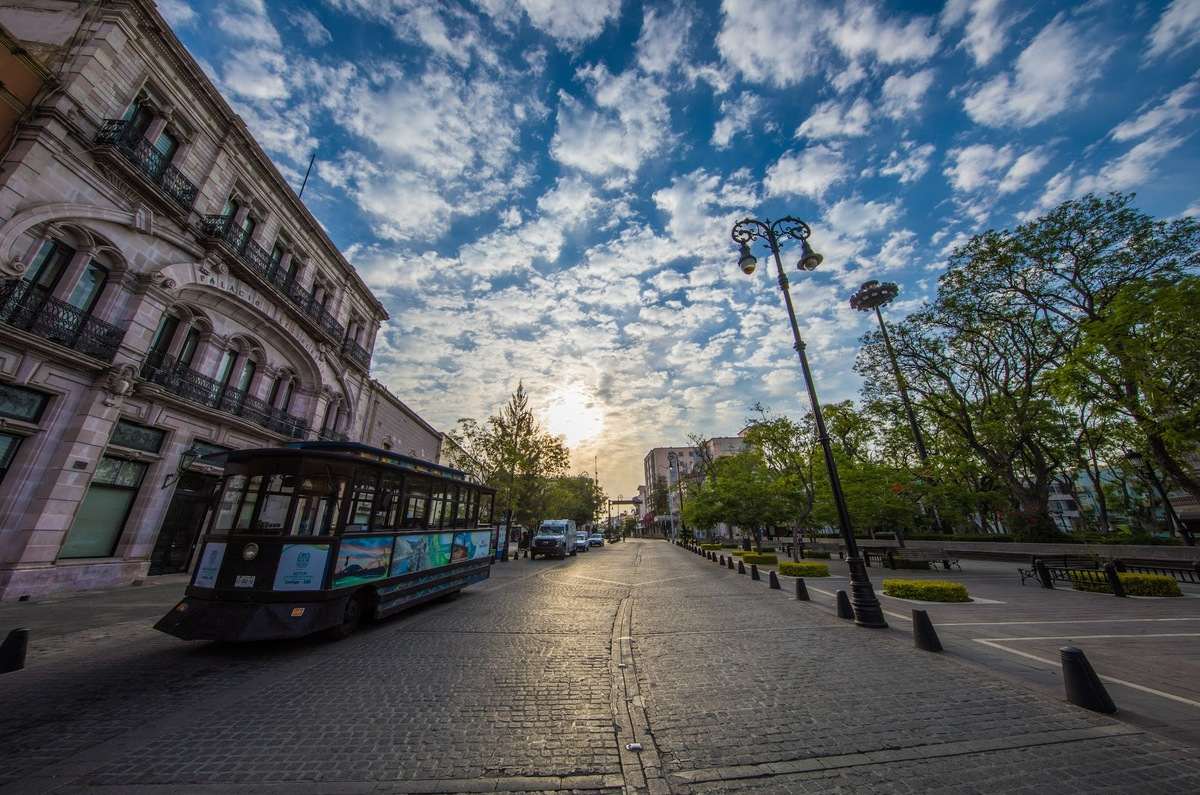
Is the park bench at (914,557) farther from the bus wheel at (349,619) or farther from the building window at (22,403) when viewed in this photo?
the building window at (22,403)

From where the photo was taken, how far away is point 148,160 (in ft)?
42.2

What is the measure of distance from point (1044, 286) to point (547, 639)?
27746 millimetres

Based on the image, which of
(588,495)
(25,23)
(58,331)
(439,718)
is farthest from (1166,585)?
(588,495)

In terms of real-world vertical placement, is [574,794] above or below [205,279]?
below

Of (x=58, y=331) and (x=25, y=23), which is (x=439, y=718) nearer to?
(x=58, y=331)

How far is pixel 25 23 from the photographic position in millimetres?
11734

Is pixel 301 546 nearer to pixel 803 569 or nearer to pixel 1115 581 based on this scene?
pixel 803 569

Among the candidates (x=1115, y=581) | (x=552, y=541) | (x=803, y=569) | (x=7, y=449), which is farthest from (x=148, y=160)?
(x=1115, y=581)

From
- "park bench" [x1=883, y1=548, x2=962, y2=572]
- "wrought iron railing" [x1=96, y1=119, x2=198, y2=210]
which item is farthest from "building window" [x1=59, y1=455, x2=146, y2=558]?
"park bench" [x1=883, y1=548, x2=962, y2=572]

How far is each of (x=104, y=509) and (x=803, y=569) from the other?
2347cm

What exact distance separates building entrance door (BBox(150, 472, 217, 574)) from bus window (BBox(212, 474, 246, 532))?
9.09 meters

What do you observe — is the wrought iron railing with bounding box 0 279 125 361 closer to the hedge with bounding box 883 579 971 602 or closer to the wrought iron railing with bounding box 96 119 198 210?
the wrought iron railing with bounding box 96 119 198 210

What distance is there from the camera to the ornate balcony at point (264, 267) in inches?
589

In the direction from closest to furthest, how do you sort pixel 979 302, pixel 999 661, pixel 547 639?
pixel 999 661 < pixel 547 639 < pixel 979 302
